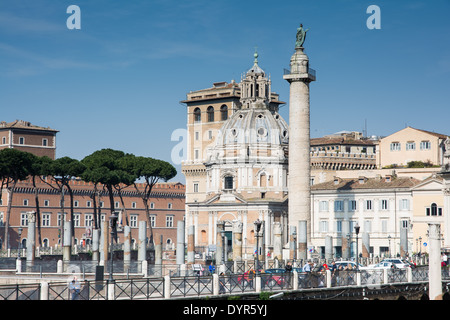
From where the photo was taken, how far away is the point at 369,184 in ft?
275

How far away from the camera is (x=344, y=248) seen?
65.0 m

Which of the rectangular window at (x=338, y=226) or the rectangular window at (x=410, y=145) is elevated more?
the rectangular window at (x=410, y=145)

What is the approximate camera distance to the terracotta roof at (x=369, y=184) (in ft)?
266

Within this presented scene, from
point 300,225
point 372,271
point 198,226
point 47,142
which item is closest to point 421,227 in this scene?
point 300,225

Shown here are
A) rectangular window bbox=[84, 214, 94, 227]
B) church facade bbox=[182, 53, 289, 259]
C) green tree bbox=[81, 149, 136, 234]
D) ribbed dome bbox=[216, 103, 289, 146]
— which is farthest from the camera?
rectangular window bbox=[84, 214, 94, 227]

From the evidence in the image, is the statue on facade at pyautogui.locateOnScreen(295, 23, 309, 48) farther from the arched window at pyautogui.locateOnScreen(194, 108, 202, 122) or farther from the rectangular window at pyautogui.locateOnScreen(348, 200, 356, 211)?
the arched window at pyautogui.locateOnScreen(194, 108, 202, 122)

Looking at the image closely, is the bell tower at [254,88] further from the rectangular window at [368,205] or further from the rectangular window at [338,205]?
the rectangular window at [368,205]

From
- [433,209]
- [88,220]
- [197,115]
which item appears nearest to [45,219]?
[88,220]

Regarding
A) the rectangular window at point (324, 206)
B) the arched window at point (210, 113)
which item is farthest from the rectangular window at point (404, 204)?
the arched window at point (210, 113)

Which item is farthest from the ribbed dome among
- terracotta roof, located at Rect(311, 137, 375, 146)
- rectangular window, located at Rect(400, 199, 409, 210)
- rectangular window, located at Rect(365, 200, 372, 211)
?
rectangular window, located at Rect(400, 199, 409, 210)

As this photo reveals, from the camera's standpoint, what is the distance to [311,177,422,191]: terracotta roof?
81125 mm

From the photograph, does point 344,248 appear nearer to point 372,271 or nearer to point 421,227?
point 421,227

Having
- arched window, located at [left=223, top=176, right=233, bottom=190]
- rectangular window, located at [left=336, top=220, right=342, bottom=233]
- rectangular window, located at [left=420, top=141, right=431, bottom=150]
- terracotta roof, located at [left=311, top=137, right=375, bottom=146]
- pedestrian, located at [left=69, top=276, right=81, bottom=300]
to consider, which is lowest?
pedestrian, located at [left=69, top=276, right=81, bottom=300]

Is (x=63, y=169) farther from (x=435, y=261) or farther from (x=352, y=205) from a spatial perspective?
(x=435, y=261)
